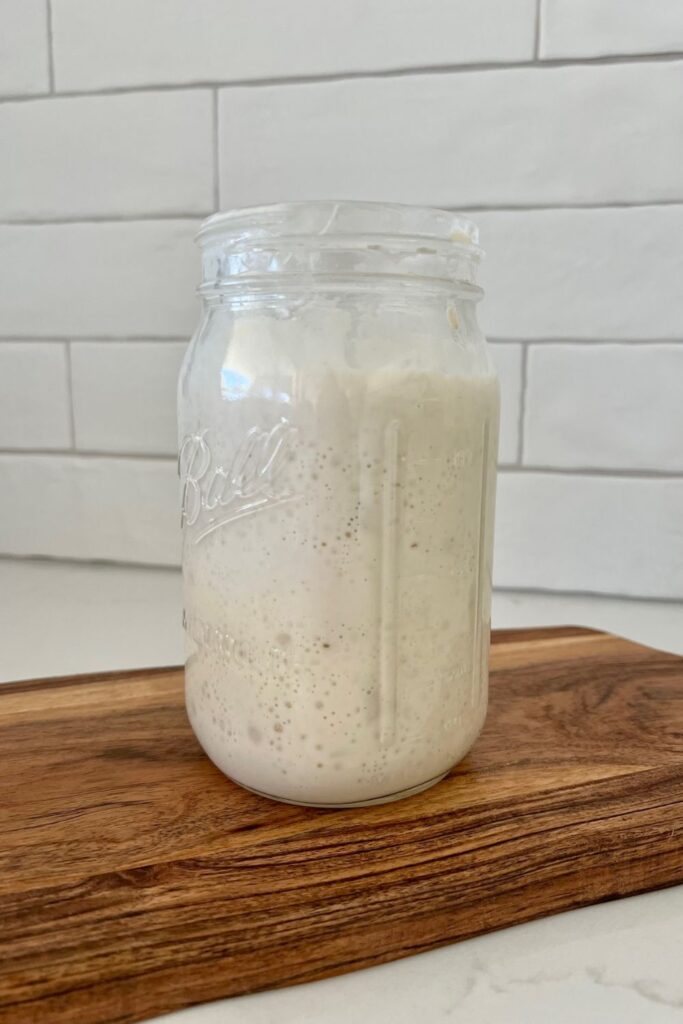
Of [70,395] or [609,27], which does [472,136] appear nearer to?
[609,27]

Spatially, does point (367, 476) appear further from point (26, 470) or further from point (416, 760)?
point (26, 470)

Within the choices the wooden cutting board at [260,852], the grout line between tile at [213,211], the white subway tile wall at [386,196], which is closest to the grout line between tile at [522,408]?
the white subway tile wall at [386,196]

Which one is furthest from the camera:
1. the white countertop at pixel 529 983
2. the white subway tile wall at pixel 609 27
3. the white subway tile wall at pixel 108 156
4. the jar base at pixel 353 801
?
the white subway tile wall at pixel 108 156

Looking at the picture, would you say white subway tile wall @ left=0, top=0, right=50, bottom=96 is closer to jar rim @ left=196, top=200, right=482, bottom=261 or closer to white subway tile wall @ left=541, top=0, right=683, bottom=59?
white subway tile wall @ left=541, top=0, right=683, bottom=59

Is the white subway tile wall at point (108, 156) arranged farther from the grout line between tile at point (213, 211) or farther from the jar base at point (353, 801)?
the jar base at point (353, 801)

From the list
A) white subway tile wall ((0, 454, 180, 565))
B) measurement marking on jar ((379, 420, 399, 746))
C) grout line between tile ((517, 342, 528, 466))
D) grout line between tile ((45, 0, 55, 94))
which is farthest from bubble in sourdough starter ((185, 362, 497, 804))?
grout line between tile ((45, 0, 55, 94))

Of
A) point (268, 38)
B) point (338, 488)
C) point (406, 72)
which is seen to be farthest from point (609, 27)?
point (338, 488)
